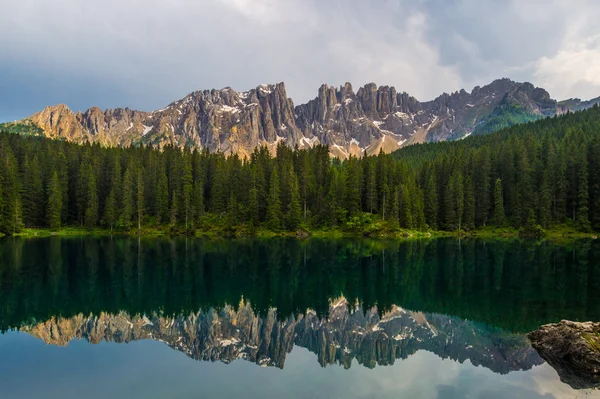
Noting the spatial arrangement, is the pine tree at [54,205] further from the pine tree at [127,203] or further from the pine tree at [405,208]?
the pine tree at [405,208]

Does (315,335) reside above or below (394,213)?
below

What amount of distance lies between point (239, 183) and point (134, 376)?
105 m

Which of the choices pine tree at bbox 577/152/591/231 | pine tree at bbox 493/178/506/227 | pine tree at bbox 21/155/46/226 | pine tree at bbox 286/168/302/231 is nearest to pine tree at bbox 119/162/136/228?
pine tree at bbox 21/155/46/226

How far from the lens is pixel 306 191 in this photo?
11462 centimetres

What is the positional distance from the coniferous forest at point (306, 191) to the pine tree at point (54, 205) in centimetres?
27

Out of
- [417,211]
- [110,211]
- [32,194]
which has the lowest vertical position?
[110,211]

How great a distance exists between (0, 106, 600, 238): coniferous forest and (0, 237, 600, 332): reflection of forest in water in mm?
47585

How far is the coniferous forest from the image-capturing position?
10169 centimetres

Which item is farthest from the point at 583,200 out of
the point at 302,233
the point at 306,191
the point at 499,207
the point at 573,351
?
the point at 573,351

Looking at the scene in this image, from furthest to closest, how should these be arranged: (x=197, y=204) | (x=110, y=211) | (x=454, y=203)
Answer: (x=197, y=204) < (x=454, y=203) < (x=110, y=211)

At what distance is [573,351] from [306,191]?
98.3m

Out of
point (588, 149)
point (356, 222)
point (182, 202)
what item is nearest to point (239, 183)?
point (182, 202)

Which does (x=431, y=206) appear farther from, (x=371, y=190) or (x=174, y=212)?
(x=174, y=212)

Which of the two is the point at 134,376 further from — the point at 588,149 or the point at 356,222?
the point at 588,149
